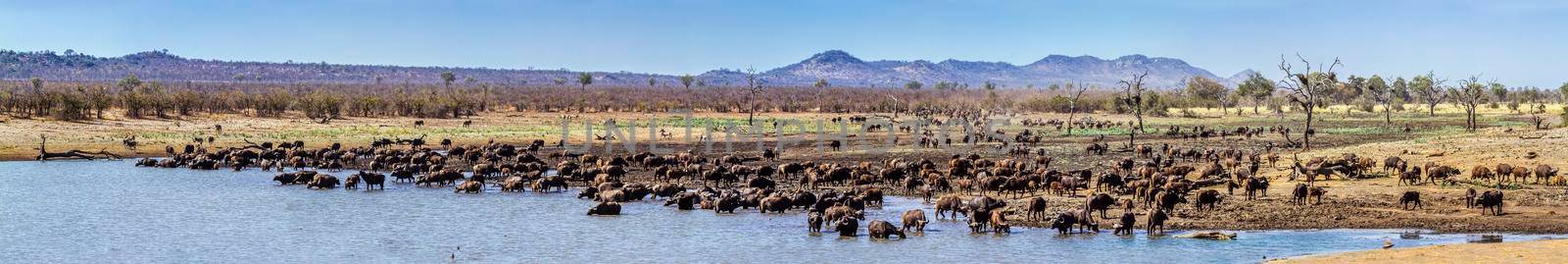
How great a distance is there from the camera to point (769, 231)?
24.0 m

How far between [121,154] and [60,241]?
27863 mm

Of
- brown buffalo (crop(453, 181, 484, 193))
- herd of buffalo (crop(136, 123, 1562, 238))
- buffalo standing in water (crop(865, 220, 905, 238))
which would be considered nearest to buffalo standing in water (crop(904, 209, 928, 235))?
herd of buffalo (crop(136, 123, 1562, 238))

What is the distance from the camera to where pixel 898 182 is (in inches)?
1326

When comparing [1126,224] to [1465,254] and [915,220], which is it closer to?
[915,220]

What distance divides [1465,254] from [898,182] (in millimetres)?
16445

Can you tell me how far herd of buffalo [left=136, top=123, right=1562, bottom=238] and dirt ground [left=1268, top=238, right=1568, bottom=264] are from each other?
3388 millimetres

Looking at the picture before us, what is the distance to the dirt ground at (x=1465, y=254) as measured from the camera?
1792 cm

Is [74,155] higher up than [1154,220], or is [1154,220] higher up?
[1154,220]

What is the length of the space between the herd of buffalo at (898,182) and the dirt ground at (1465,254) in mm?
3388

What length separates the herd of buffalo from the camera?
24.2 meters

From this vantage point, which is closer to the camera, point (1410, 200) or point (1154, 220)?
point (1154, 220)

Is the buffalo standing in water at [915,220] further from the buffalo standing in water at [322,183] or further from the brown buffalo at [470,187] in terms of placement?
the buffalo standing in water at [322,183]

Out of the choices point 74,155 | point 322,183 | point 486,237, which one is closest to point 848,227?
point 486,237

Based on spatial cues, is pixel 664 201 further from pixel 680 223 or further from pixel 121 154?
pixel 121 154
